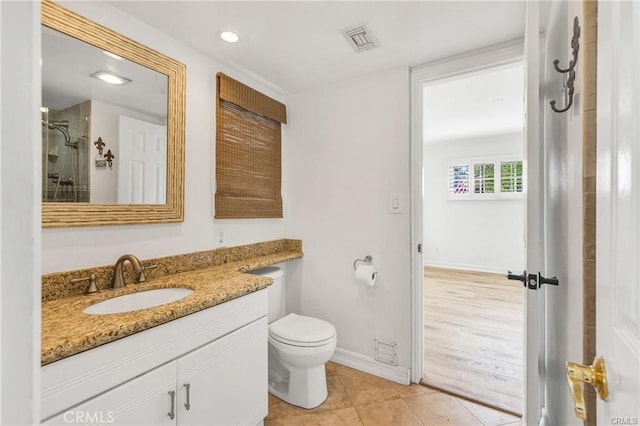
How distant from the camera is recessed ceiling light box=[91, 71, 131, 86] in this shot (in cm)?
145

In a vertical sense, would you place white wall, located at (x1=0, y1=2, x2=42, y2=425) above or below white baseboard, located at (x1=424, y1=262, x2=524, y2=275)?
above

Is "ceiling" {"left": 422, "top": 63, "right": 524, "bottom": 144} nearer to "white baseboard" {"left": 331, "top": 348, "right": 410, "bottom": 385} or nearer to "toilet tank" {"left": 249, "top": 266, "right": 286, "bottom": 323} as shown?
"toilet tank" {"left": 249, "top": 266, "right": 286, "bottom": 323}

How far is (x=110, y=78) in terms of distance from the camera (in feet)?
4.92

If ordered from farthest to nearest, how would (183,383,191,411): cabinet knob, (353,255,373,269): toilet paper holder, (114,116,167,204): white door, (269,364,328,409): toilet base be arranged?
(353,255,373,269): toilet paper holder
(269,364,328,409): toilet base
(114,116,167,204): white door
(183,383,191,411): cabinet knob

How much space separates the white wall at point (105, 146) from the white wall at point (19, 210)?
4.39 ft

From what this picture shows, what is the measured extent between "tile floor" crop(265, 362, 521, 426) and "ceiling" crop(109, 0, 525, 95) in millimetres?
2168

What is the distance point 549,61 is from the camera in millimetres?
1384

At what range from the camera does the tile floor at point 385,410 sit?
1678 mm

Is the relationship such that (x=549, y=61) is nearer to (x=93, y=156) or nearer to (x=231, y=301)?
(x=231, y=301)

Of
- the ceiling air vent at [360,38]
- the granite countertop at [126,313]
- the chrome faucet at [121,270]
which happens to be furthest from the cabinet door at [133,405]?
the ceiling air vent at [360,38]

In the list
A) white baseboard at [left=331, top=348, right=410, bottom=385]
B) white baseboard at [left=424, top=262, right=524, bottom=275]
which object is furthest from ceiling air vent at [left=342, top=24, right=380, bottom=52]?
white baseboard at [left=424, top=262, right=524, bottom=275]

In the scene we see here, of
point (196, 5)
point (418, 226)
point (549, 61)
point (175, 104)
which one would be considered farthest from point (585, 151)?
point (175, 104)

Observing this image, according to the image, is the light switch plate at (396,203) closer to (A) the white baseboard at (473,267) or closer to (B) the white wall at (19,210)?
(B) the white wall at (19,210)

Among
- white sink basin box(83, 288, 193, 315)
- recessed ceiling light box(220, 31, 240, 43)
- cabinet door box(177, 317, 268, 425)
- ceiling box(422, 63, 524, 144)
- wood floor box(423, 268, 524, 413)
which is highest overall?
ceiling box(422, 63, 524, 144)
